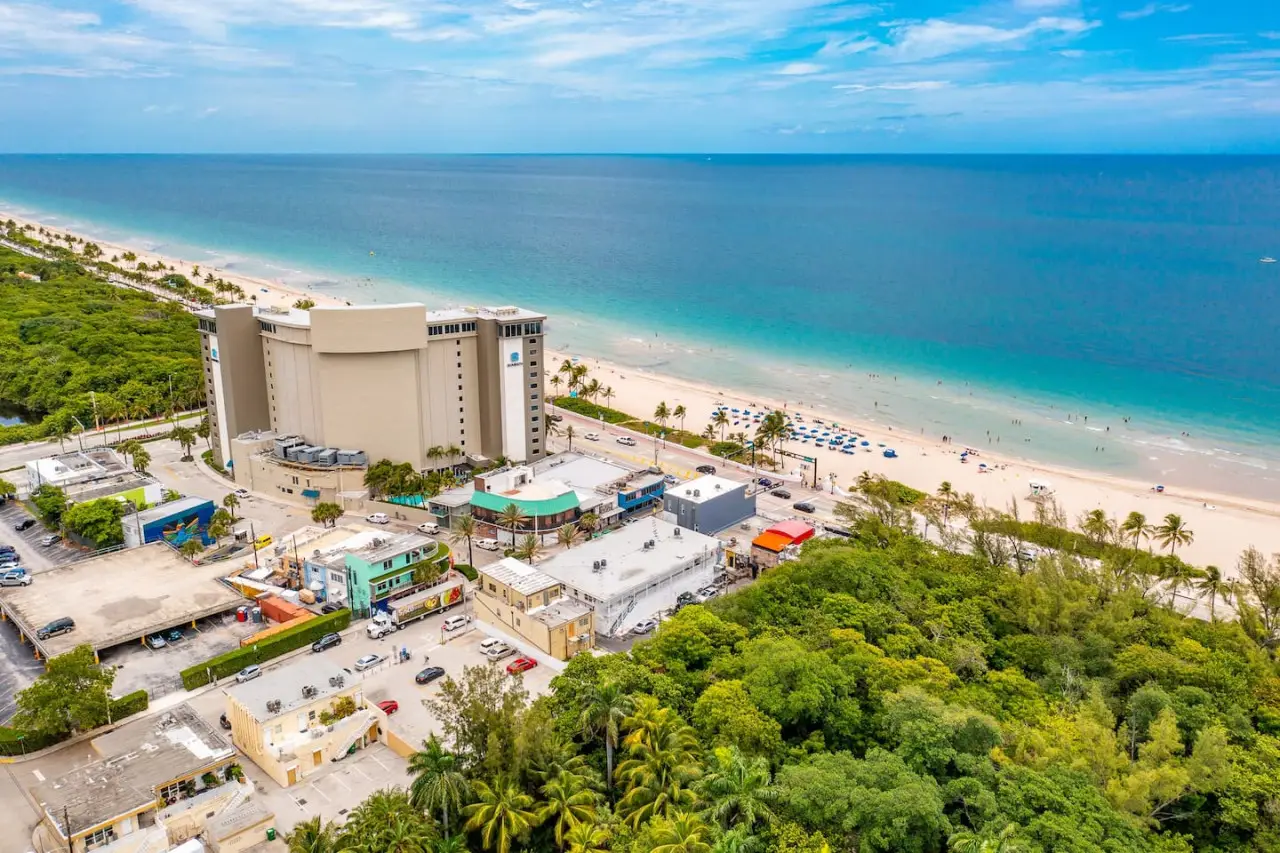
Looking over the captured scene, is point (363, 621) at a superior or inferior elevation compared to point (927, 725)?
inferior

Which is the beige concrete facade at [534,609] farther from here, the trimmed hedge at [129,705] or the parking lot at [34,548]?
the parking lot at [34,548]

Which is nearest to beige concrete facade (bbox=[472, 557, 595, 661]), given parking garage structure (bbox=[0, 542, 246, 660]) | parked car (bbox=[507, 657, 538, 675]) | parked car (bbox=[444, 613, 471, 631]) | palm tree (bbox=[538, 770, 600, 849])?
parked car (bbox=[444, 613, 471, 631])

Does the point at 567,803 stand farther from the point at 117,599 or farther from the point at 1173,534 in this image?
the point at 1173,534

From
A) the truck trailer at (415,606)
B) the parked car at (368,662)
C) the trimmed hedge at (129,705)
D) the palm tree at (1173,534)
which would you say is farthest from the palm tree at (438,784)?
the palm tree at (1173,534)

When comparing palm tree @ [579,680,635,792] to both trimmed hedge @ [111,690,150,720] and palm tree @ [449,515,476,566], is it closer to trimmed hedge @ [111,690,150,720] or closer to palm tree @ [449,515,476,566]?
trimmed hedge @ [111,690,150,720]

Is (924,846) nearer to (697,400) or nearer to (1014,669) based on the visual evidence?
(1014,669)

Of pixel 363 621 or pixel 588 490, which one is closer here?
pixel 363 621

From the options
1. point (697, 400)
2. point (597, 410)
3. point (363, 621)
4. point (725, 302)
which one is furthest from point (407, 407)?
point (725, 302)

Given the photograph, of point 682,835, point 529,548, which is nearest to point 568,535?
point 529,548
